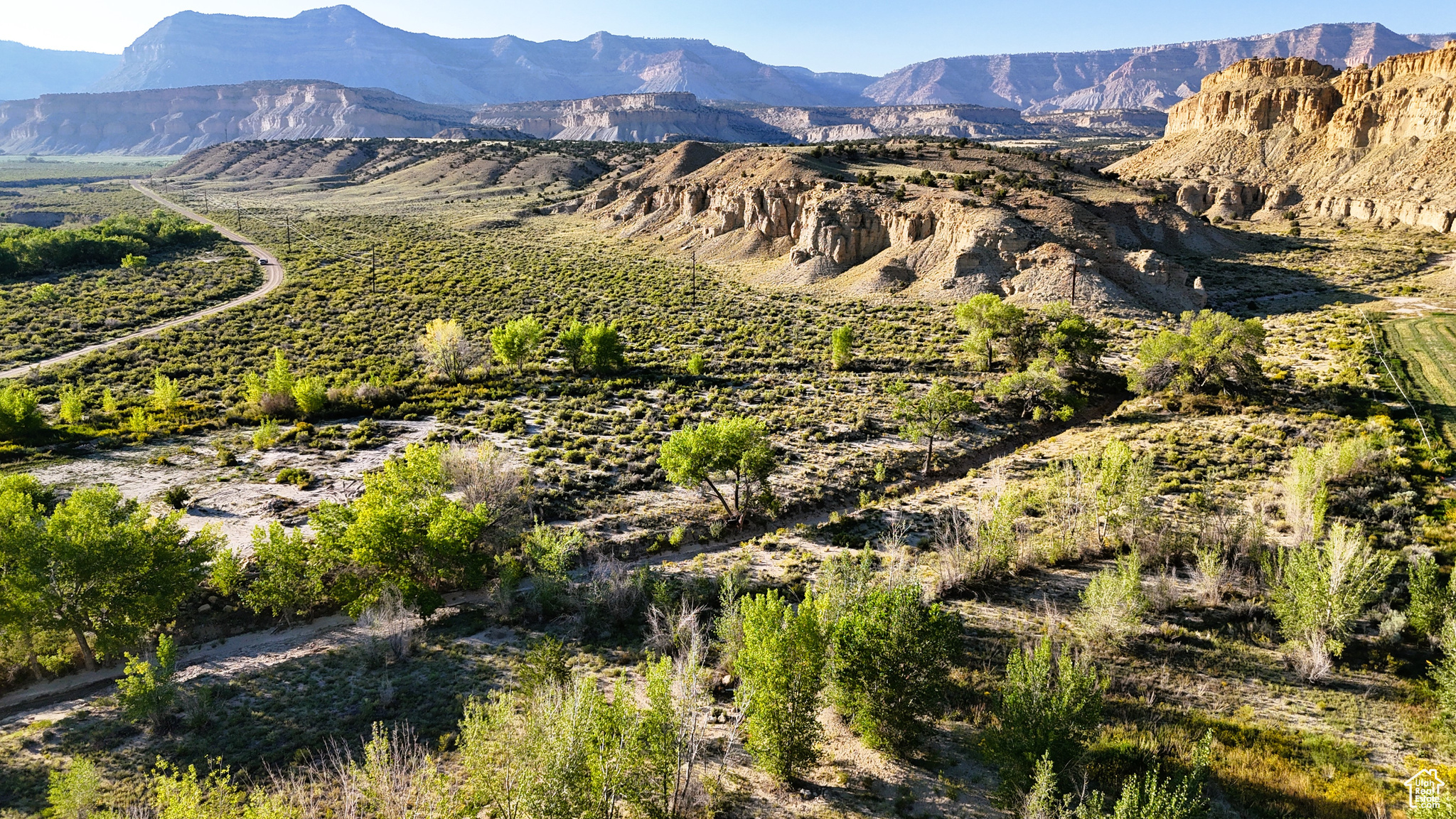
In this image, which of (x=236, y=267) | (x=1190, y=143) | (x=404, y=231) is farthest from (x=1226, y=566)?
(x=1190, y=143)

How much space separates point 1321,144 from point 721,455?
439 ft

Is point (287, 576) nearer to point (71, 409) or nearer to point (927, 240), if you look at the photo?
point (71, 409)

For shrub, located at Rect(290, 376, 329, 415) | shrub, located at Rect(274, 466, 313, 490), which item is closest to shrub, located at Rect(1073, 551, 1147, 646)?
shrub, located at Rect(274, 466, 313, 490)

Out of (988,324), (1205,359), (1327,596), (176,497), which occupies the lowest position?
(176,497)

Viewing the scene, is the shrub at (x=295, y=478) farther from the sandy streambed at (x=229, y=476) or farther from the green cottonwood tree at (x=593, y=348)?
the green cottonwood tree at (x=593, y=348)

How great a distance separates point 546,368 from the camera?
48156 mm

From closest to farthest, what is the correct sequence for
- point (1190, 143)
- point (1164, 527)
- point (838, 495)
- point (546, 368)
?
point (1164, 527), point (838, 495), point (546, 368), point (1190, 143)

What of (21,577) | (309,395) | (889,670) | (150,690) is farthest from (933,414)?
(309,395)

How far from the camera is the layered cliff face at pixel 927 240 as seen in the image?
59781mm

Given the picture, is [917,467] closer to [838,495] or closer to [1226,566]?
[838,495]

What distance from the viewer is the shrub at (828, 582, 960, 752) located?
15.3m

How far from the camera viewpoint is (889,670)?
15320 mm

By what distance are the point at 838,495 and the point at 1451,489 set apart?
23207mm

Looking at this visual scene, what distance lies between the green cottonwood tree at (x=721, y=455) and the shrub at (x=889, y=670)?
11864 millimetres
